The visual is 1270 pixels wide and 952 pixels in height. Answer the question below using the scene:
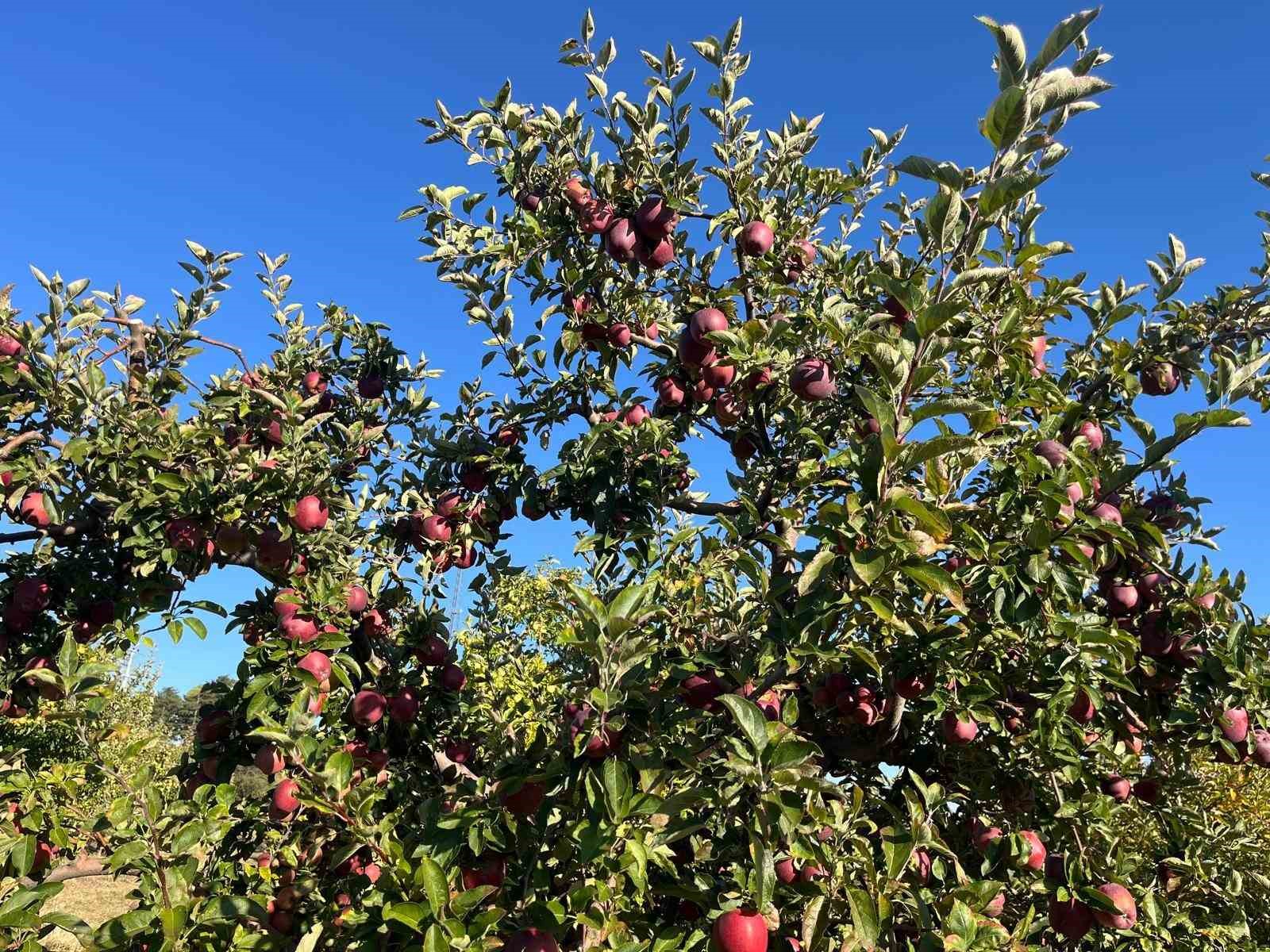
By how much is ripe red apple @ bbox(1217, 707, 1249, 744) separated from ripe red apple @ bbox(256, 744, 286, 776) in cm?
359

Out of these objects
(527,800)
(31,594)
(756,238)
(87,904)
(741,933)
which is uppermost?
(756,238)

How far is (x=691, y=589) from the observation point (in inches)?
146

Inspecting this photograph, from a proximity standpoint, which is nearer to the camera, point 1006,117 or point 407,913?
point 1006,117

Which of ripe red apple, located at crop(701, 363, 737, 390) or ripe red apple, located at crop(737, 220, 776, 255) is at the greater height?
ripe red apple, located at crop(737, 220, 776, 255)

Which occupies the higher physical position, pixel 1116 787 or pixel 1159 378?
pixel 1159 378

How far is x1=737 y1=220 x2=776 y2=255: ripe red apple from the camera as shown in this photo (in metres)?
3.81

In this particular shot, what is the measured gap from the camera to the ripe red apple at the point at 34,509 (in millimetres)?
3467

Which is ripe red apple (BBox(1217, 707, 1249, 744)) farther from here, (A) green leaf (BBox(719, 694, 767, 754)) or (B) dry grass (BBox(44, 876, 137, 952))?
(B) dry grass (BBox(44, 876, 137, 952))

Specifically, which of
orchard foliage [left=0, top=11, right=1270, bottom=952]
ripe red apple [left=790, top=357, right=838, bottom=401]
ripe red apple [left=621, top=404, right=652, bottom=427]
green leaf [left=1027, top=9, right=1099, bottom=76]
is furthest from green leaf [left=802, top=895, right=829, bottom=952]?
ripe red apple [left=621, top=404, right=652, bottom=427]

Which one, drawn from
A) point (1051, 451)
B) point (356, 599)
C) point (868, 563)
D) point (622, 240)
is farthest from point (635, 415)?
point (868, 563)

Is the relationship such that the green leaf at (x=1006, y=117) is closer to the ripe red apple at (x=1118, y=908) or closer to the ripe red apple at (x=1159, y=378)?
the ripe red apple at (x=1159, y=378)

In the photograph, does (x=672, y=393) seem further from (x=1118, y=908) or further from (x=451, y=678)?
(x=1118, y=908)

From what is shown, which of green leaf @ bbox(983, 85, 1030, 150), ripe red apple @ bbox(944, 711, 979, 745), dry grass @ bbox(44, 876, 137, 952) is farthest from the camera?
dry grass @ bbox(44, 876, 137, 952)

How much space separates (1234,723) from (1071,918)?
0.97 meters
